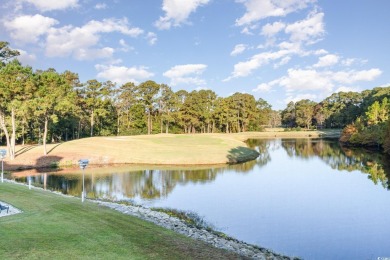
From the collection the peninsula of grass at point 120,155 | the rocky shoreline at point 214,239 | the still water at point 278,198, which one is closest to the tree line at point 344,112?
the peninsula of grass at point 120,155

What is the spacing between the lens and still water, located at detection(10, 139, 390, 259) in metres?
16.9

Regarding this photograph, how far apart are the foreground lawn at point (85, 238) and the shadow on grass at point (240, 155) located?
37.3 metres

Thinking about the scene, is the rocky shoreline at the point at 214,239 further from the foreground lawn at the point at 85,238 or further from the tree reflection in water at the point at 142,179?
the tree reflection in water at the point at 142,179

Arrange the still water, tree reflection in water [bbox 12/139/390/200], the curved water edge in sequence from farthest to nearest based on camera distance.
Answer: tree reflection in water [bbox 12/139/390/200]
the still water
the curved water edge

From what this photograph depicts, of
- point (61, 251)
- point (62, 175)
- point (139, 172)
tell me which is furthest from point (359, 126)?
point (61, 251)

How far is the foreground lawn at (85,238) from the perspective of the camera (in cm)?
987

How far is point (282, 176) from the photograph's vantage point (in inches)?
1499

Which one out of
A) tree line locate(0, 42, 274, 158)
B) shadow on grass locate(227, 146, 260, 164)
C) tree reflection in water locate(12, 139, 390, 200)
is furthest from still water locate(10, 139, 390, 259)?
tree line locate(0, 42, 274, 158)

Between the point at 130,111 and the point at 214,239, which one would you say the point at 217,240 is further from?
the point at 130,111

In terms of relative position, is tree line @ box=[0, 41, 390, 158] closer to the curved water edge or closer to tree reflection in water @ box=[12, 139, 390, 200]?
tree reflection in water @ box=[12, 139, 390, 200]

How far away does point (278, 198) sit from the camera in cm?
→ 2623

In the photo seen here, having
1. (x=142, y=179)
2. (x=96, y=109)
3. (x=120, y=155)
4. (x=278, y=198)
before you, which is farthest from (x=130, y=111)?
(x=278, y=198)

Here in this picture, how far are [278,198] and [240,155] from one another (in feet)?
94.3

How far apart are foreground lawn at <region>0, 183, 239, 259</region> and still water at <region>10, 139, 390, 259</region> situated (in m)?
5.60
